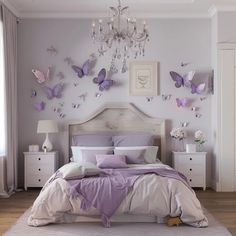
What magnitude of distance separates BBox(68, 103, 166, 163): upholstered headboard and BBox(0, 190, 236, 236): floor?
108 centimetres

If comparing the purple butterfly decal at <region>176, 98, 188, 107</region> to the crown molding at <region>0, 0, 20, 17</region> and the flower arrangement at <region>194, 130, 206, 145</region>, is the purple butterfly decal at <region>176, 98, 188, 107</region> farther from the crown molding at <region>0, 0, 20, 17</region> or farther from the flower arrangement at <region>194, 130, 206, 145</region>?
the crown molding at <region>0, 0, 20, 17</region>

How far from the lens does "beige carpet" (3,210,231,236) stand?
376 cm

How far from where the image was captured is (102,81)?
622 centimetres

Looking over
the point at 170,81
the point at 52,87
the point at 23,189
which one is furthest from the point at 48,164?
the point at 170,81

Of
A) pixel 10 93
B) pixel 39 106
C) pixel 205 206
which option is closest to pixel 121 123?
pixel 39 106

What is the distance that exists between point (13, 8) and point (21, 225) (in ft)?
11.4

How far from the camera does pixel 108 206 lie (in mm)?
3979

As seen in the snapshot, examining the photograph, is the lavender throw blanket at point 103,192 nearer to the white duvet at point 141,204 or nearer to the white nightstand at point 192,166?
the white duvet at point 141,204

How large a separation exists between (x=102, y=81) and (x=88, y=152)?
130 cm

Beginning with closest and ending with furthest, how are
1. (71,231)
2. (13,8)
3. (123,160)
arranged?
1. (71,231)
2. (123,160)
3. (13,8)

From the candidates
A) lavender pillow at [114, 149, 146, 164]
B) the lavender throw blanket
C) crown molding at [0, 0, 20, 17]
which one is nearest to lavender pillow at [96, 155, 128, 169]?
lavender pillow at [114, 149, 146, 164]

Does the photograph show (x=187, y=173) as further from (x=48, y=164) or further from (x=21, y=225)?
(x=21, y=225)

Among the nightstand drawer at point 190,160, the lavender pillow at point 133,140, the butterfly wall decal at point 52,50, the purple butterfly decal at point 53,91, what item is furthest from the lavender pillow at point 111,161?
the butterfly wall decal at point 52,50

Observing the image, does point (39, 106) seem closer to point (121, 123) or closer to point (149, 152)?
point (121, 123)
